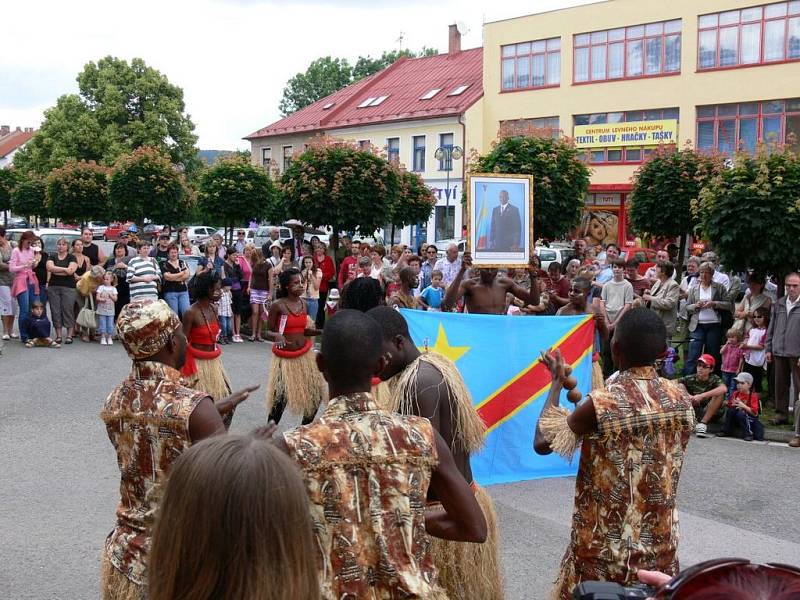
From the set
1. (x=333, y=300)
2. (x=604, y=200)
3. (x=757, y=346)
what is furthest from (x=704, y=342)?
(x=604, y=200)

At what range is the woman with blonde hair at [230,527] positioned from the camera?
5.91 ft

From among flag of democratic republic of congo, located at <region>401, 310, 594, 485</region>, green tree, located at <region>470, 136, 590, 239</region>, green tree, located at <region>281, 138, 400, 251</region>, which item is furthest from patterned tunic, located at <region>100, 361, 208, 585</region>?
green tree, located at <region>470, 136, 590, 239</region>

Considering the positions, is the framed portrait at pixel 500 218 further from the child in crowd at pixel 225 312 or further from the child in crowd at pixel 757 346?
the child in crowd at pixel 225 312

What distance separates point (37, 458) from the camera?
8875mm

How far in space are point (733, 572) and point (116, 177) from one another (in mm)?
37484

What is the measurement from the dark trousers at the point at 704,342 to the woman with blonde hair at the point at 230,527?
11909 millimetres

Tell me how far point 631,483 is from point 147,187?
3465 cm

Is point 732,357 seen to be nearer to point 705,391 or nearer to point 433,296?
point 705,391

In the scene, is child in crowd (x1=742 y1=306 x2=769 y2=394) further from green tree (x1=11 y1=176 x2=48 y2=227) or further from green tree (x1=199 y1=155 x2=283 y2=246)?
green tree (x1=11 y1=176 x2=48 y2=227)

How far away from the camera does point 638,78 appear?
37594mm

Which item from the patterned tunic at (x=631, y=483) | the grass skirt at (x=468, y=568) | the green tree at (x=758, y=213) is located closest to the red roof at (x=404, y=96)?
the green tree at (x=758, y=213)

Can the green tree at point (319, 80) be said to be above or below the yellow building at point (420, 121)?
above

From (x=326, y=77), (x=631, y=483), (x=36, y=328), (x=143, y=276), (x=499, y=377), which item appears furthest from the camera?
(x=326, y=77)

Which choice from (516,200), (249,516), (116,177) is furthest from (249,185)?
(249,516)
